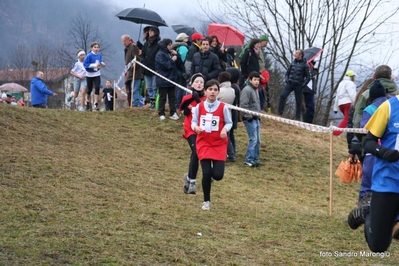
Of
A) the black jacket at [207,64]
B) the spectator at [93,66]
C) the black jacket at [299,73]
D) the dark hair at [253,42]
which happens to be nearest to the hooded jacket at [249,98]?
the black jacket at [207,64]

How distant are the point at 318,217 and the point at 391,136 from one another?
3888mm

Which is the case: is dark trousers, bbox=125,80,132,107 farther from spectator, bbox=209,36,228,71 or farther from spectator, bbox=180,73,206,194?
spectator, bbox=180,73,206,194

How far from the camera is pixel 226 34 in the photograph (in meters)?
19.8

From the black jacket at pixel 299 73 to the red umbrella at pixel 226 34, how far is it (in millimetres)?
2192

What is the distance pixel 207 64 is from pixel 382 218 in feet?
31.8

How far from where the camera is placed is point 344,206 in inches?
474

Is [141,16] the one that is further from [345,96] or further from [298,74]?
[345,96]

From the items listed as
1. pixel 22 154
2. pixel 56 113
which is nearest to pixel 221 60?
pixel 56 113

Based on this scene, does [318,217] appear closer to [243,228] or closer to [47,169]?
[243,228]

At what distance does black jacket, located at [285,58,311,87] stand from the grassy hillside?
181 centimetres

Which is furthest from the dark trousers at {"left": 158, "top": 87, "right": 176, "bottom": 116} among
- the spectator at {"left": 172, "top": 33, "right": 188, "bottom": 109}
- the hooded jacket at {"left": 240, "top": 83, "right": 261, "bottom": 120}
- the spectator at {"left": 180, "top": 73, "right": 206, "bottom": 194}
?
the spectator at {"left": 180, "top": 73, "right": 206, "bottom": 194}

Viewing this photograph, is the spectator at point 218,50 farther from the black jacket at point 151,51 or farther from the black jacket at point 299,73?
the black jacket at point 299,73

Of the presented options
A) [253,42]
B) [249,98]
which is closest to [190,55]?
[253,42]

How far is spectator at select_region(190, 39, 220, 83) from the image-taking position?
49.5ft
